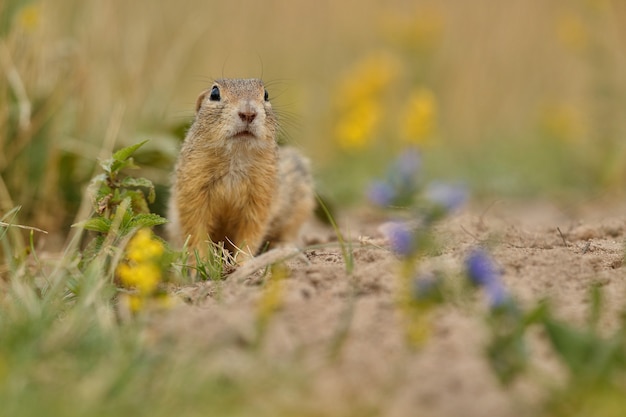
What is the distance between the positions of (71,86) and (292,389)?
4027 mm

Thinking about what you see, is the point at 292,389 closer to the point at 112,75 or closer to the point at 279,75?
the point at 112,75

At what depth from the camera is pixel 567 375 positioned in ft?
A: 7.77

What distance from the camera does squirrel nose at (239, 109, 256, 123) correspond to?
4.18 metres

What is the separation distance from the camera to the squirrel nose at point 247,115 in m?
4.18

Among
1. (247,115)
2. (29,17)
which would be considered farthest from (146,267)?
(29,17)

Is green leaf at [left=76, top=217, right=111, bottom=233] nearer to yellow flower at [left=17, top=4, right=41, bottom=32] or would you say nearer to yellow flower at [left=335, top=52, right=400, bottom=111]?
yellow flower at [left=17, top=4, right=41, bottom=32]

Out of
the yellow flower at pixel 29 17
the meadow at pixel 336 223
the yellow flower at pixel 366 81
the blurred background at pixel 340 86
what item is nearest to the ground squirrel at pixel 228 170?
the meadow at pixel 336 223

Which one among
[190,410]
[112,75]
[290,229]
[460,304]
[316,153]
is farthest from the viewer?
[316,153]

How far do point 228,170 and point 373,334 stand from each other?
6.94 feet

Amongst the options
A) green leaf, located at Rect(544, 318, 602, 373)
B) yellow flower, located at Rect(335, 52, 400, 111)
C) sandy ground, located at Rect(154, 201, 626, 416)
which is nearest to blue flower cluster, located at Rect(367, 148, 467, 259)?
Result: sandy ground, located at Rect(154, 201, 626, 416)

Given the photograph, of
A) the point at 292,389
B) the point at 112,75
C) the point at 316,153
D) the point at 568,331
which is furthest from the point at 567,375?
the point at 316,153

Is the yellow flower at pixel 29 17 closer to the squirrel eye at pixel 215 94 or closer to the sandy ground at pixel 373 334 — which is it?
the squirrel eye at pixel 215 94

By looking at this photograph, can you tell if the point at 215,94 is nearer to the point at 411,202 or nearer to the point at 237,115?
the point at 237,115

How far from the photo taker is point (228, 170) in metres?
4.53
